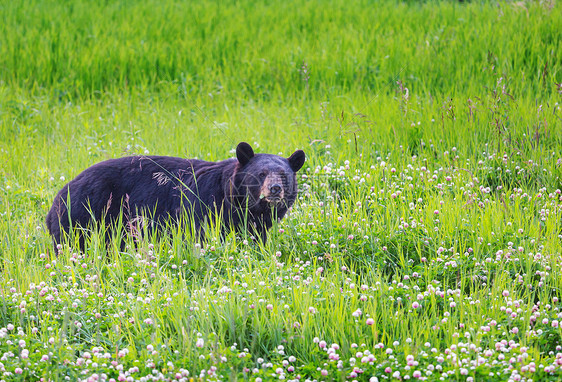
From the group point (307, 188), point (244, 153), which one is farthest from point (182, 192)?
point (307, 188)

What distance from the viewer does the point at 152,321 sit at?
3879mm

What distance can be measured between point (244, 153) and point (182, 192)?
2.38 ft

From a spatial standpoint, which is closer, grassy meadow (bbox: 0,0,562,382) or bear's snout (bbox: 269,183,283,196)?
grassy meadow (bbox: 0,0,562,382)

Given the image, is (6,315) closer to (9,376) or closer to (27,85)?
(9,376)

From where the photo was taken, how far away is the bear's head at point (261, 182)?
5570 millimetres

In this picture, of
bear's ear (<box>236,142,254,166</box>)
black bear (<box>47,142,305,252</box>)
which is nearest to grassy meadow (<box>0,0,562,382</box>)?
black bear (<box>47,142,305,252</box>)

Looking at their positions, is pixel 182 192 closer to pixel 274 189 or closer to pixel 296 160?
pixel 274 189

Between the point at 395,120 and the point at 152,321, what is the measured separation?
5212mm

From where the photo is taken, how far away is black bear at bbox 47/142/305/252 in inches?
225

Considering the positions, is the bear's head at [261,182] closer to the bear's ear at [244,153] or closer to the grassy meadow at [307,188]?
the bear's ear at [244,153]

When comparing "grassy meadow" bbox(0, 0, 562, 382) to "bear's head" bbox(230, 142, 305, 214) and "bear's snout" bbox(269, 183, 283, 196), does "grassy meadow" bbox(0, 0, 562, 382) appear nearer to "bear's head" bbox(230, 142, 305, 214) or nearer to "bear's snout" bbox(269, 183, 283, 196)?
"bear's head" bbox(230, 142, 305, 214)

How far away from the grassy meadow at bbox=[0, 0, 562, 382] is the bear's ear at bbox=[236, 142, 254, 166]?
738 millimetres

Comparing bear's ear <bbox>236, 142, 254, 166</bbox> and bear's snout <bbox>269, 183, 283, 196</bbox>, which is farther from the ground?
bear's ear <bbox>236, 142, 254, 166</bbox>

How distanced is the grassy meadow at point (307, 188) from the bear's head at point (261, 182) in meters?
0.32
